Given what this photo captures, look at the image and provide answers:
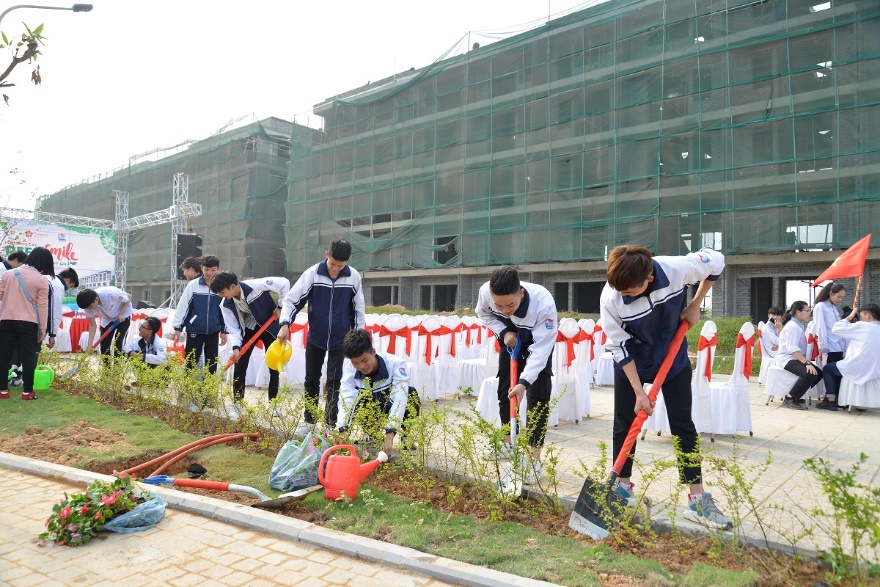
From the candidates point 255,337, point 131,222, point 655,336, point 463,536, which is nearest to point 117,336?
point 255,337

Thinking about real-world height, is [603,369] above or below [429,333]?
below

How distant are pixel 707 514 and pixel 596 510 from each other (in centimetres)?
60

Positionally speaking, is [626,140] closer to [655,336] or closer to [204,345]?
[204,345]

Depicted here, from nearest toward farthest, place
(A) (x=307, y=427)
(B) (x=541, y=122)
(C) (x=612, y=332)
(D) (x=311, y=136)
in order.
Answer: (C) (x=612, y=332), (A) (x=307, y=427), (B) (x=541, y=122), (D) (x=311, y=136)

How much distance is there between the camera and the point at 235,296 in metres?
5.76

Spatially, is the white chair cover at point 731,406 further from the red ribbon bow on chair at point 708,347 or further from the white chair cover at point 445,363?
the white chair cover at point 445,363

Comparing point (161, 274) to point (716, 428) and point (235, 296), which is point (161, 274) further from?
point (716, 428)

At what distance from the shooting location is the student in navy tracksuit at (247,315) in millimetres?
5793

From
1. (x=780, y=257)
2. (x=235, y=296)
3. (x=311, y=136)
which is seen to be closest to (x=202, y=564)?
(x=235, y=296)

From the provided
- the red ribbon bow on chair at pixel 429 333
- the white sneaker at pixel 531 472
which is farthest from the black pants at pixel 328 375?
the red ribbon bow on chair at pixel 429 333

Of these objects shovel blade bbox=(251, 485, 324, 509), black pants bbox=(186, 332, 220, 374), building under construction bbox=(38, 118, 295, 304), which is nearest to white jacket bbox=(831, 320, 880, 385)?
shovel blade bbox=(251, 485, 324, 509)

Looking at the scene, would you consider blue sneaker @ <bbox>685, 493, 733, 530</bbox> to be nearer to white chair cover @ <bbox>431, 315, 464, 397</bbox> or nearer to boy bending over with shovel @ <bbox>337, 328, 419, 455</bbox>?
boy bending over with shovel @ <bbox>337, 328, 419, 455</bbox>

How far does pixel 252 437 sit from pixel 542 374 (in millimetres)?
2539

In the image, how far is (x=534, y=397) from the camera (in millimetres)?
4090
